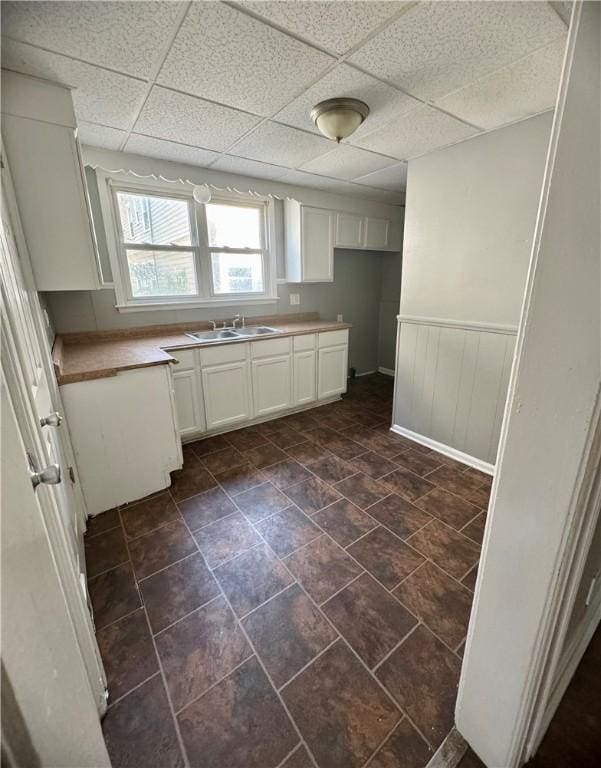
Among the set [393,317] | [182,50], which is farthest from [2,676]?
[393,317]

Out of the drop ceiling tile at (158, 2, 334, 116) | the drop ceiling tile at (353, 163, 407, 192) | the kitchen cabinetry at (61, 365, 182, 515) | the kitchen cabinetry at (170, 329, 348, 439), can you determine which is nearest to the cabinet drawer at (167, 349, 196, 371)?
the kitchen cabinetry at (170, 329, 348, 439)

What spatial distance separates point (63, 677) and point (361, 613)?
1224 millimetres

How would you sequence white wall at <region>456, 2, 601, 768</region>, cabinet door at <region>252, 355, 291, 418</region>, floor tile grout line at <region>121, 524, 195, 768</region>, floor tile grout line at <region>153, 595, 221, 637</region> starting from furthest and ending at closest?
cabinet door at <region>252, 355, 291, 418</region>, floor tile grout line at <region>153, 595, 221, 637</region>, floor tile grout line at <region>121, 524, 195, 768</region>, white wall at <region>456, 2, 601, 768</region>

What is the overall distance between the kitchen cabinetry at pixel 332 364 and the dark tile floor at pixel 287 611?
4.22 feet

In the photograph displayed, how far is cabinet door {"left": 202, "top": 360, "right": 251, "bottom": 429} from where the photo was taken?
2904 millimetres

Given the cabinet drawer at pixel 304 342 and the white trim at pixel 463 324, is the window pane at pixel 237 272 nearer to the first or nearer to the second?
the cabinet drawer at pixel 304 342

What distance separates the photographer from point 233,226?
3.36m

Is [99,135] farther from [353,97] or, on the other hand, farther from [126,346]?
[353,97]

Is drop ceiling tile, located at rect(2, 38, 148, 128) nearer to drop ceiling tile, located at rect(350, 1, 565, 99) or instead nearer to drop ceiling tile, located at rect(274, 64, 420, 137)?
drop ceiling tile, located at rect(274, 64, 420, 137)

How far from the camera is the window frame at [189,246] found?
8.82ft

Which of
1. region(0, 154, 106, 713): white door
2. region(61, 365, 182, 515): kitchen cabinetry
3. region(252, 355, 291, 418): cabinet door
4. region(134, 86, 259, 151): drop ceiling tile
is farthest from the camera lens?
region(252, 355, 291, 418): cabinet door

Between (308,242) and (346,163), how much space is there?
91cm

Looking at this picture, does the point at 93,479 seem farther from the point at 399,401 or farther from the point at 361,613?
the point at 399,401

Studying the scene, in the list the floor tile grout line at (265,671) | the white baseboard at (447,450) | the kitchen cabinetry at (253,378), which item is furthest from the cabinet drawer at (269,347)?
the floor tile grout line at (265,671)
